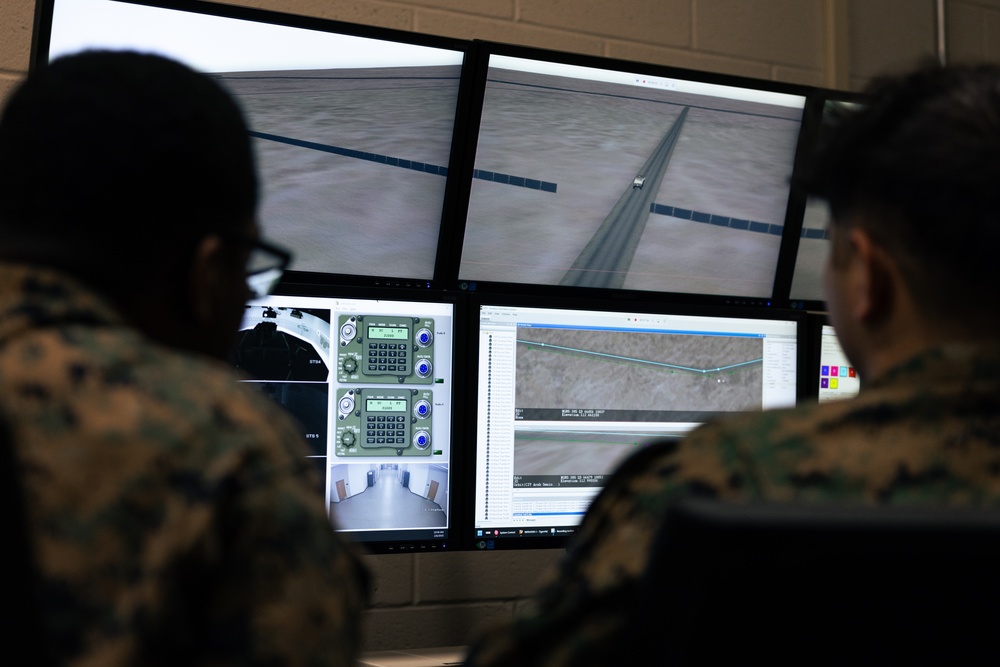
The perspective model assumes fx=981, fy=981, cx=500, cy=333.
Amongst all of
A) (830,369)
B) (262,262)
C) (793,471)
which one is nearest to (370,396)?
(262,262)

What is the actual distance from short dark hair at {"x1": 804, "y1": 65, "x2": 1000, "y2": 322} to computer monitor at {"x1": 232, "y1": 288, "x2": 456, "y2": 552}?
819mm

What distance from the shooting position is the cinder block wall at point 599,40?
5.72 ft

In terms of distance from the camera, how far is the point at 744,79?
5.27 feet

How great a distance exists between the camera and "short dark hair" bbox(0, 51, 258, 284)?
60cm

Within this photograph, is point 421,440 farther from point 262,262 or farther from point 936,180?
point 936,180

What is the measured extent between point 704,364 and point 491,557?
1.80 ft

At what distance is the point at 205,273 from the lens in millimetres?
649

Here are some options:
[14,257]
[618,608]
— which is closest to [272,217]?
[14,257]

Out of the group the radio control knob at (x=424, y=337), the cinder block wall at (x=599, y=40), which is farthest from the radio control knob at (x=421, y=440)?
the cinder block wall at (x=599, y=40)

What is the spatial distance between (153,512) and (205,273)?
19 centimetres

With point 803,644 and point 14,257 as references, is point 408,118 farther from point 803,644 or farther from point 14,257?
point 803,644

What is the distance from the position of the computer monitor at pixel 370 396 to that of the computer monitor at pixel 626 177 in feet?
0.56

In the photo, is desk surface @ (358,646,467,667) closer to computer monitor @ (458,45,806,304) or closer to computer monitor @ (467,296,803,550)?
computer monitor @ (467,296,803,550)

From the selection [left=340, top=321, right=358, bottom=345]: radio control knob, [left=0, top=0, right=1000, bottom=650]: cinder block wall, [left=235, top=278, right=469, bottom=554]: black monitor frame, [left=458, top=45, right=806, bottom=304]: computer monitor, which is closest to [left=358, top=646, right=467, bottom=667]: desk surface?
[left=235, top=278, right=469, bottom=554]: black monitor frame
